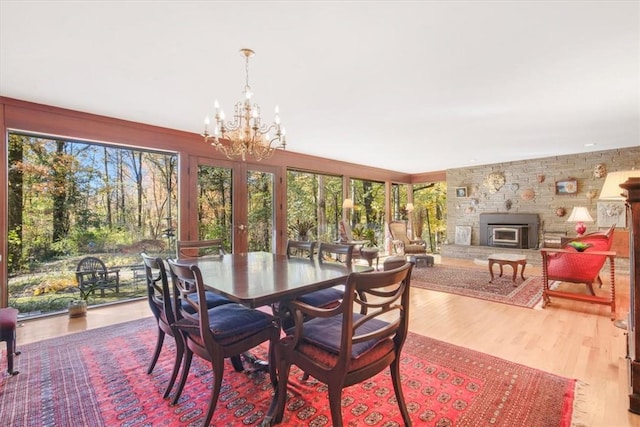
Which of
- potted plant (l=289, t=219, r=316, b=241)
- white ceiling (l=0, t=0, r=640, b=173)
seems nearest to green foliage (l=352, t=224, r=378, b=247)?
potted plant (l=289, t=219, r=316, b=241)

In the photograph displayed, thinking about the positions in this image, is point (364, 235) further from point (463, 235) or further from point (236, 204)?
point (236, 204)

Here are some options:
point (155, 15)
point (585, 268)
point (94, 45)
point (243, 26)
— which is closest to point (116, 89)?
point (94, 45)

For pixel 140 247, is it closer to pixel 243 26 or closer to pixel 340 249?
pixel 340 249

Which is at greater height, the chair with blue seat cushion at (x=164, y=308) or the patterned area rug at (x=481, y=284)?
the chair with blue seat cushion at (x=164, y=308)

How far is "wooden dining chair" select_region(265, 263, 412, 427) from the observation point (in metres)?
1.44

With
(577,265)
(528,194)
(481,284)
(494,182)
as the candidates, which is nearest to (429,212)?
(494,182)

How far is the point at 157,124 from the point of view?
13.7ft

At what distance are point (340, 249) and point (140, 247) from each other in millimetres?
3048

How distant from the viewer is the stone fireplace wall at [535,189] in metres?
6.39

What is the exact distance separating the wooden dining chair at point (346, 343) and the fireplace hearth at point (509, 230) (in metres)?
6.94

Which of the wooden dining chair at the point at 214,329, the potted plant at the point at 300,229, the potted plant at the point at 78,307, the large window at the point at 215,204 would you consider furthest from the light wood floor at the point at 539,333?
the potted plant at the point at 300,229

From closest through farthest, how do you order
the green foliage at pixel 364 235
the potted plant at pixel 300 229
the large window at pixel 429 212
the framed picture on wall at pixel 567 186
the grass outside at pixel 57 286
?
the grass outside at pixel 57 286
the potted plant at pixel 300 229
the framed picture on wall at pixel 567 186
the green foliage at pixel 364 235
the large window at pixel 429 212

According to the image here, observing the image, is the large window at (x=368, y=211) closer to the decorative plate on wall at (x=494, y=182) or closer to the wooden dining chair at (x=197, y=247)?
the decorative plate on wall at (x=494, y=182)

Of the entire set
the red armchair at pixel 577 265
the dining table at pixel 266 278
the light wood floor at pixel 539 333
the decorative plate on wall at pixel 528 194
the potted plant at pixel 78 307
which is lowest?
the light wood floor at pixel 539 333
